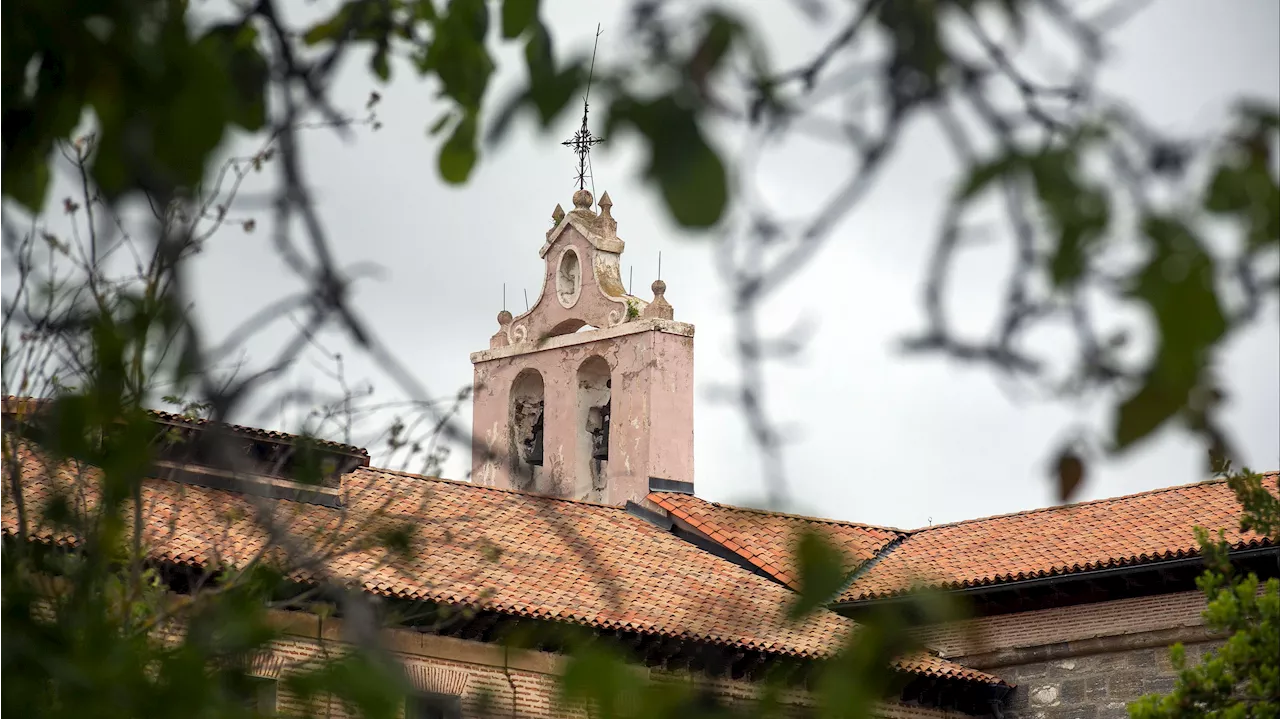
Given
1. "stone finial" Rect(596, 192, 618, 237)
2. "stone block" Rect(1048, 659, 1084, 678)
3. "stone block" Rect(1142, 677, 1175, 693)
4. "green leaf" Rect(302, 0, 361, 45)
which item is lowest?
"green leaf" Rect(302, 0, 361, 45)

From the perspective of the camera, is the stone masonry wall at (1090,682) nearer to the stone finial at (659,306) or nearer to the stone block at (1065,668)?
the stone block at (1065,668)

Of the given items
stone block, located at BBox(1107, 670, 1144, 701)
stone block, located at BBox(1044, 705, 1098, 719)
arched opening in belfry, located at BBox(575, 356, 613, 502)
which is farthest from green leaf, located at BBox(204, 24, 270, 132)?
arched opening in belfry, located at BBox(575, 356, 613, 502)

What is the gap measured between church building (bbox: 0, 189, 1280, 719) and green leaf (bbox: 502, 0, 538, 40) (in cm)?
794

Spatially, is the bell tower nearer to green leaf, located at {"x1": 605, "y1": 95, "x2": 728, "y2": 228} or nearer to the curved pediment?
the curved pediment

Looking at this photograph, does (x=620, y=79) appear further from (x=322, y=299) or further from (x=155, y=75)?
(x=322, y=299)

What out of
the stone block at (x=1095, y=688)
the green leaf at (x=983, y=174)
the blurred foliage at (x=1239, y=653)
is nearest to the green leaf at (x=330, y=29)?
the green leaf at (x=983, y=174)

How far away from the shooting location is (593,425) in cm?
1803

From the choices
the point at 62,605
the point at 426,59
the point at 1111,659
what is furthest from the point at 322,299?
the point at 1111,659

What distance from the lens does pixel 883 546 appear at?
54.7 ft

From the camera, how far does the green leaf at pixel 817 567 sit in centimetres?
168

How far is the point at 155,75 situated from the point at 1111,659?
13.2 metres

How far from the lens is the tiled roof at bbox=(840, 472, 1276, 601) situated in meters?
13.7

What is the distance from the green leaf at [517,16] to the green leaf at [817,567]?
76 centimetres

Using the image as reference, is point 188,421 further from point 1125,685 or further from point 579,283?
point 579,283
